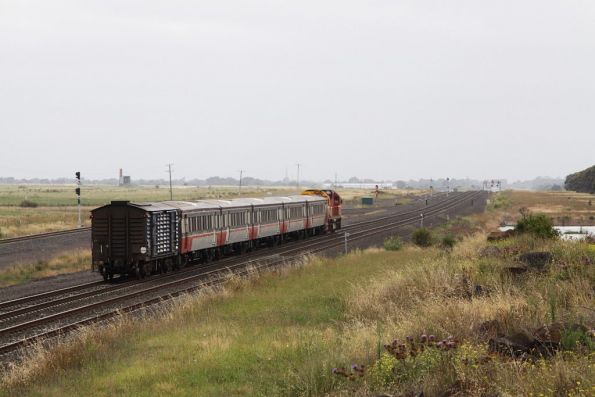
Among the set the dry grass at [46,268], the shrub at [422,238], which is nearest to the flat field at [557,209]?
the shrub at [422,238]

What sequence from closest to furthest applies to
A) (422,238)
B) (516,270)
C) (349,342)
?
(349,342)
(516,270)
(422,238)

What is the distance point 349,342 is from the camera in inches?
436

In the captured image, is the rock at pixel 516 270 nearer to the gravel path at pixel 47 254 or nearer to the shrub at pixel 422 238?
the gravel path at pixel 47 254

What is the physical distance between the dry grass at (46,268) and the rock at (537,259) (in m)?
22.1

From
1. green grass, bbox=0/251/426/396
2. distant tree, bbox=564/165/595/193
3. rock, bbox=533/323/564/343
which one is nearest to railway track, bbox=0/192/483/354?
green grass, bbox=0/251/426/396

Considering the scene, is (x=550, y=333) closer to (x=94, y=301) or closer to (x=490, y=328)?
(x=490, y=328)

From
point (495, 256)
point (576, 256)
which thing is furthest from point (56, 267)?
point (576, 256)

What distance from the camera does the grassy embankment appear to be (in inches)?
333

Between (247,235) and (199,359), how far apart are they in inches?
1094

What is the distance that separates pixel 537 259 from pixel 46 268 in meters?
25.2

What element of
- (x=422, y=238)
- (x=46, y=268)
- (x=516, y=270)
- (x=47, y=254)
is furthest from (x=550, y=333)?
(x=47, y=254)

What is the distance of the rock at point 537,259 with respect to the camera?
17.8 m

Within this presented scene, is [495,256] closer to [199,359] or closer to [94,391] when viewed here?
[199,359]

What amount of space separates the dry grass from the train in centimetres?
244
